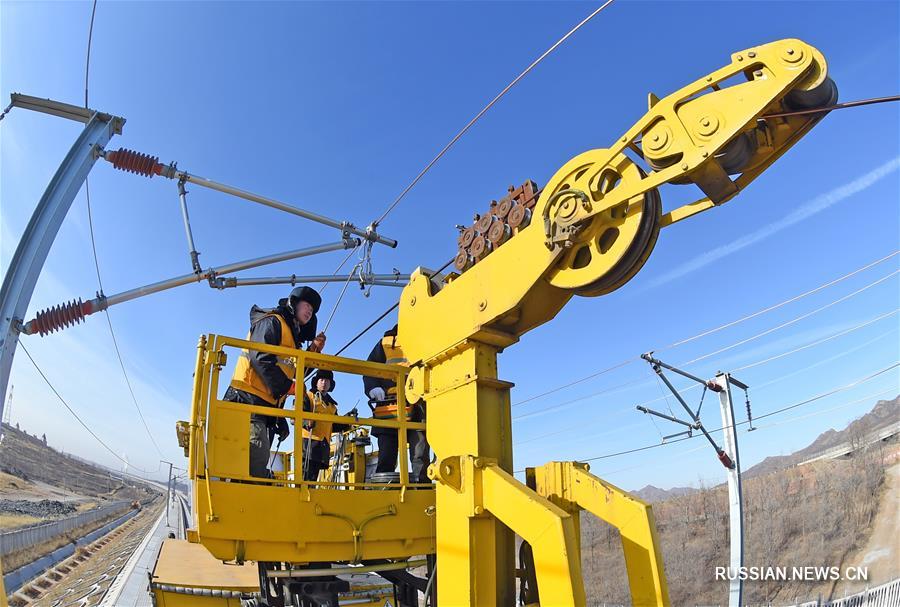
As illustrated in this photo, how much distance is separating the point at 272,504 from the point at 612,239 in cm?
295

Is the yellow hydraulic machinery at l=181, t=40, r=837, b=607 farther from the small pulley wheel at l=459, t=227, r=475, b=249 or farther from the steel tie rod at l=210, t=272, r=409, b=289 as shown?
the steel tie rod at l=210, t=272, r=409, b=289

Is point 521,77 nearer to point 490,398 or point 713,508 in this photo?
point 490,398

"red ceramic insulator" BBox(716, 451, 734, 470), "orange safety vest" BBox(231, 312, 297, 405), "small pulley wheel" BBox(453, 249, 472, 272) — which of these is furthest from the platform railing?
"red ceramic insulator" BBox(716, 451, 734, 470)

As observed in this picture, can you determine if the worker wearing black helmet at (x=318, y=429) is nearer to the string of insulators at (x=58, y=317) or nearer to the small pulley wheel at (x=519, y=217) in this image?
the string of insulators at (x=58, y=317)

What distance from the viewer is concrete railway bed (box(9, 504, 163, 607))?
12047mm

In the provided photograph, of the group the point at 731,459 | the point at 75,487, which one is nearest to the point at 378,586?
the point at 731,459

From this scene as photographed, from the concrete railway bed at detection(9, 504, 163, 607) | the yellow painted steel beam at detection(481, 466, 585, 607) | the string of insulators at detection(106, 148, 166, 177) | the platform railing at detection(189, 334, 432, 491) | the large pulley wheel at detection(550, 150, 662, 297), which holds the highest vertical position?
the string of insulators at detection(106, 148, 166, 177)

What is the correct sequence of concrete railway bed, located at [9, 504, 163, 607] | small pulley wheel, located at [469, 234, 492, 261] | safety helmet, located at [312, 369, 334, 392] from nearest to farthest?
small pulley wheel, located at [469, 234, 492, 261]
safety helmet, located at [312, 369, 334, 392]
concrete railway bed, located at [9, 504, 163, 607]

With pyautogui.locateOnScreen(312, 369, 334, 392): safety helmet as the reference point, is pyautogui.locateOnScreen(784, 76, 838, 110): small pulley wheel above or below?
below

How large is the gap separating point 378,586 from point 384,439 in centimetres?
195

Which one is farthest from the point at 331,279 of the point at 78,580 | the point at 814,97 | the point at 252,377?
the point at 78,580

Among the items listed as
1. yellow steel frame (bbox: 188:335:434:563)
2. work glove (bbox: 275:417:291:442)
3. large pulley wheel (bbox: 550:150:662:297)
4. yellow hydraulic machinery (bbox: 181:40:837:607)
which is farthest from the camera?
work glove (bbox: 275:417:291:442)

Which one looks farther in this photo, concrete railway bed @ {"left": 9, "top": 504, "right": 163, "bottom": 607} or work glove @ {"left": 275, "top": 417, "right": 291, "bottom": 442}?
concrete railway bed @ {"left": 9, "top": 504, "right": 163, "bottom": 607}

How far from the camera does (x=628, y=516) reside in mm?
2469
